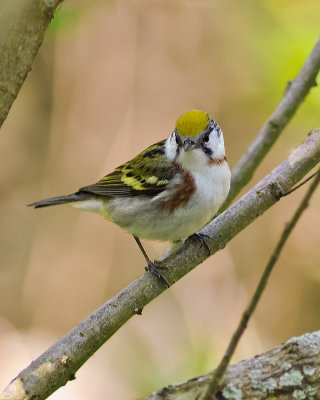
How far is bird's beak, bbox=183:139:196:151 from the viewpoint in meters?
3.26

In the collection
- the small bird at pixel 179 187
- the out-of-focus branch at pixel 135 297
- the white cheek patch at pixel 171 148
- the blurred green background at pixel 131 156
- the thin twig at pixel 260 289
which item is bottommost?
the thin twig at pixel 260 289

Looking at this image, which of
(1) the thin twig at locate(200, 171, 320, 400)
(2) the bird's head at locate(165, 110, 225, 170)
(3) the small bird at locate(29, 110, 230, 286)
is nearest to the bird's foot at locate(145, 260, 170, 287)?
(3) the small bird at locate(29, 110, 230, 286)

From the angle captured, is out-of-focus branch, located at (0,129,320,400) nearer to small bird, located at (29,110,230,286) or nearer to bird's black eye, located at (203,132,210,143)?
small bird, located at (29,110,230,286)

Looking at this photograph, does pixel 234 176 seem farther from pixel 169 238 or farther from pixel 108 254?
pixel 108 254

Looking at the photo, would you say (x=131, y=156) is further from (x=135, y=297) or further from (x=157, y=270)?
(x=135, y=297)

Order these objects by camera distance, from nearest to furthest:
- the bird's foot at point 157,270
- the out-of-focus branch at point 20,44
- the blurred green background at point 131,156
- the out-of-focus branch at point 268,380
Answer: the out-of-focus branch at point 20,44, the out-of-focus branch at point 268,380, the bird's foot at point 157,270, the blurred green background at point 131,156

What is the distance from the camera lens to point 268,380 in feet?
7.26

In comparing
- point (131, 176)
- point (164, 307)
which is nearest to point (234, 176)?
point (131, 176)

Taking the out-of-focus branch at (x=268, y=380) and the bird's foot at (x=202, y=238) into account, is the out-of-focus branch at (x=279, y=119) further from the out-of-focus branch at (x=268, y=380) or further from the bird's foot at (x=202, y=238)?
the out-of-focus branch at (x=268, y=380)

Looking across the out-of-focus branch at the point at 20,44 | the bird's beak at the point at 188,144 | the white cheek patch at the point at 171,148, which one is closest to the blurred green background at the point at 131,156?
the white cheek patch at the point at 171,148

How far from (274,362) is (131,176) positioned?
174 cm

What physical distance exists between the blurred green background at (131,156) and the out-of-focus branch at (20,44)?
11.3 ft

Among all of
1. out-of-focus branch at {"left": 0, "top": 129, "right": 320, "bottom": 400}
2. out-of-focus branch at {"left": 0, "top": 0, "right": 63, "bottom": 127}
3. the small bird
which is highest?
the small bird

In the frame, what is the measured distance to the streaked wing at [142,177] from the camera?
11.3 feet
